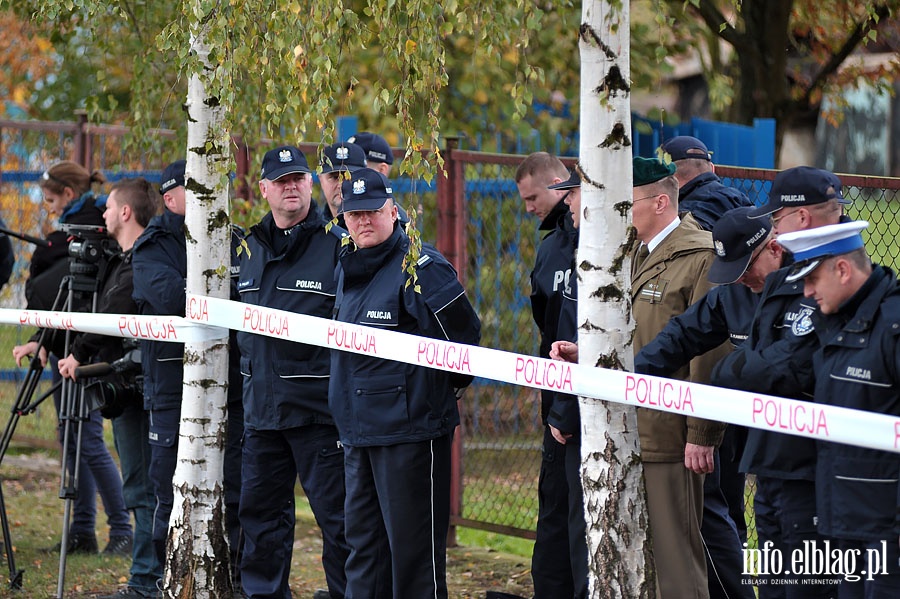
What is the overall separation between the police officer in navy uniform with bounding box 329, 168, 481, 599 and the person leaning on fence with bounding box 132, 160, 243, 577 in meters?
1.17

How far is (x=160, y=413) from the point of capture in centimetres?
604

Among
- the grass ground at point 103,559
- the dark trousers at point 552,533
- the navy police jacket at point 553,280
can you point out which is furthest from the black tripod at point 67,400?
the navy police jacket at point 553,280

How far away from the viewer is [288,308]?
217 inches

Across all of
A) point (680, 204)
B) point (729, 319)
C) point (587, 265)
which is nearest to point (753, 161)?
point (680, 204)

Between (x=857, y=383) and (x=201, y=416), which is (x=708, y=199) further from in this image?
(x=201, y=416)

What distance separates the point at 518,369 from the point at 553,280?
88cm

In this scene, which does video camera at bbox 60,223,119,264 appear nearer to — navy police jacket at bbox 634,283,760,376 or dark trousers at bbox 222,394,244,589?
dark trousers at bbox 222,394,244,589

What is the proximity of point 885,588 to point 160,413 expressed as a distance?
12.0 ft

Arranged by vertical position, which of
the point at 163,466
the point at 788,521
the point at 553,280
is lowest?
the point at 788,521

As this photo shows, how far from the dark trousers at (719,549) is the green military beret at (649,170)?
1.24 metres

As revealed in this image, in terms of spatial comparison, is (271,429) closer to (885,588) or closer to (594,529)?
(594,529)

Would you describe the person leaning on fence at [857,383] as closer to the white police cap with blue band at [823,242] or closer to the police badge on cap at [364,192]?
the white police cap with blue band at [823,242]

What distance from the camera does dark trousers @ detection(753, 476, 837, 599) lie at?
398 centimetres

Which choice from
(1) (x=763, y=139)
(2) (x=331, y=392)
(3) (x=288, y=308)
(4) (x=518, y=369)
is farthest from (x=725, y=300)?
(1) (x=763, y=139)
